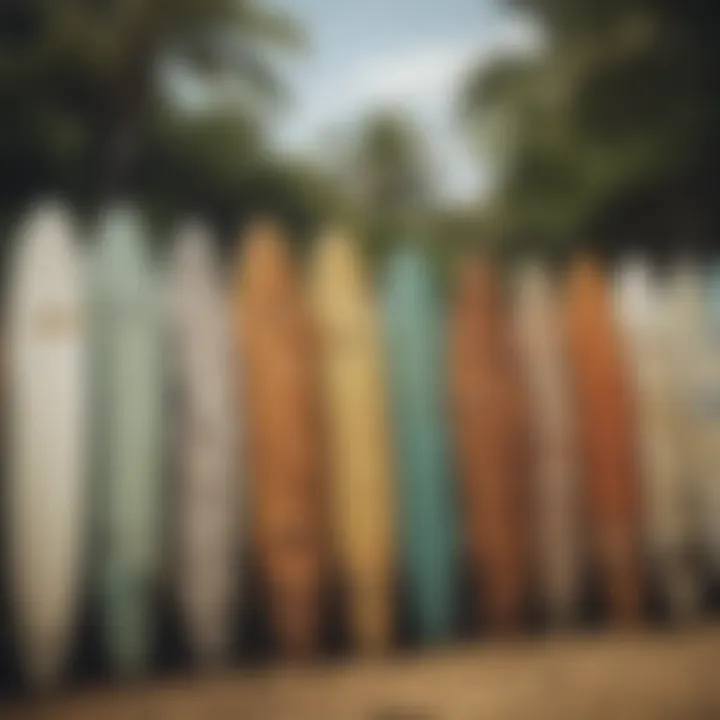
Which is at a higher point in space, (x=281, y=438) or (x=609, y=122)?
(x=609, y=122)

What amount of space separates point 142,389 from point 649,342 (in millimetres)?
488

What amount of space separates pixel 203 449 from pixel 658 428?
433 mm

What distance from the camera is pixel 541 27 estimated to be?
107cm

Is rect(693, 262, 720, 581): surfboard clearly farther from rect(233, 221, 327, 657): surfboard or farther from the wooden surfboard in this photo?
rect(233, 221, 327, 657): surfboard

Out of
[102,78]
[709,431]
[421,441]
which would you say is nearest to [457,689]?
[421,441]

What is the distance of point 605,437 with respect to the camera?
40.3 inches

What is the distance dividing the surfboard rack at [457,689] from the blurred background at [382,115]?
0.38 m

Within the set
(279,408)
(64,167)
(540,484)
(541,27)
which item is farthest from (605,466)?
(64,167)

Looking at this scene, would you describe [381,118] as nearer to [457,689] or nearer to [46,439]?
[46,439]

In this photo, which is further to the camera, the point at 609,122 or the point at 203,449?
the point at 609,122

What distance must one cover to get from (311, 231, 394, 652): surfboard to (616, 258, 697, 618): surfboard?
246 millimetres

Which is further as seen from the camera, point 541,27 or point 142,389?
point 541,27

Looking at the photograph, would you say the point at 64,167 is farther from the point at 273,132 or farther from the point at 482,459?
the point at 482,459

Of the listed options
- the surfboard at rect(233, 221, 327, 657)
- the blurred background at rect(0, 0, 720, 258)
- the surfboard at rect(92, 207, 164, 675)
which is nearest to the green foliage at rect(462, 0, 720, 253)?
the blurred background at rect(0, 0, 720, 258)
